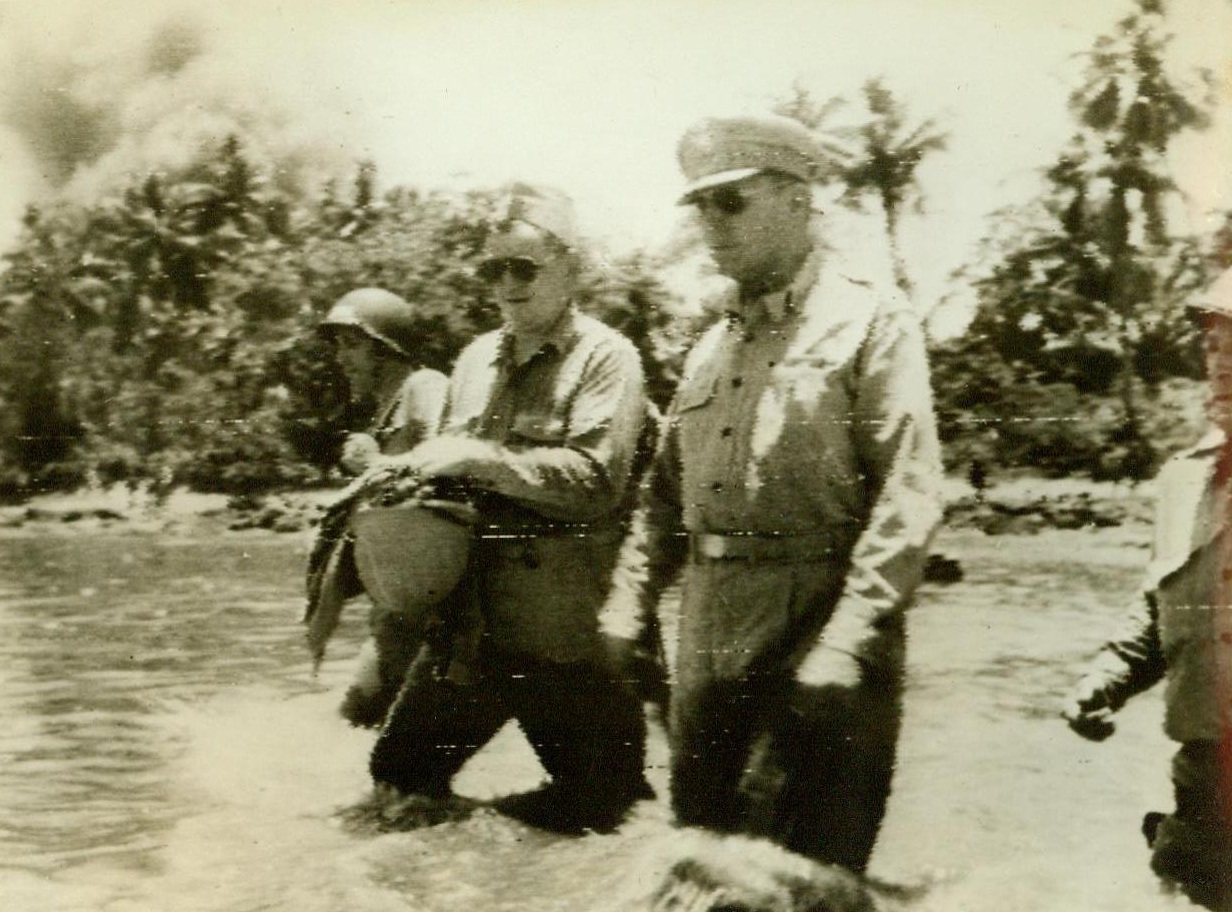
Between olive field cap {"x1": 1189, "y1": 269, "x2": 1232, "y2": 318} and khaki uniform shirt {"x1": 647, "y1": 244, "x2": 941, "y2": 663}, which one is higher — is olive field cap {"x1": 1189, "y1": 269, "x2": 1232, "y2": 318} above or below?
above

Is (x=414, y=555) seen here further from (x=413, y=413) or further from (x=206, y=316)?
(x=206, y=316)

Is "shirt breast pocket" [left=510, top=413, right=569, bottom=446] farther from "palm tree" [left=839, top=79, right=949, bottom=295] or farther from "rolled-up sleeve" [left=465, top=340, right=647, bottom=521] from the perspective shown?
"palm tree" [left=839, top=79, right=949, bottom=295]

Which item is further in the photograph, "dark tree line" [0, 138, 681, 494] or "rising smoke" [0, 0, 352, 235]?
"rising smoke" [0, 0, 352, 235]

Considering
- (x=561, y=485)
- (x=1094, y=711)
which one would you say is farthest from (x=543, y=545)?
(x=1094, y=711)

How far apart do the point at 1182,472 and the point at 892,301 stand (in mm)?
771

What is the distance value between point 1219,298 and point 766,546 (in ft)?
3.93

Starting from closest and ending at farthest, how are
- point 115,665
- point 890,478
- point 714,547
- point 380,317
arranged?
point 890,478 < point 714,547 < point 380,317 < point 115,665

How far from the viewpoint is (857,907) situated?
9.31ft

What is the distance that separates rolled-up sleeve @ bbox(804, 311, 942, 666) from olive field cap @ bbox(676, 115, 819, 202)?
0.41 meters

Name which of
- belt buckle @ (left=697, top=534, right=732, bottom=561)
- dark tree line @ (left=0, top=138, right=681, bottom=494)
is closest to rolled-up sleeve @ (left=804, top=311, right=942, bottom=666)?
belt buckle @ (left=697, top=534, right=732, bottom=561)

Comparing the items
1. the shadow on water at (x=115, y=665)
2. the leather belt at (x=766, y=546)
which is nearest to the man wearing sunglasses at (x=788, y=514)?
the leather belt at (x=766, y=546)

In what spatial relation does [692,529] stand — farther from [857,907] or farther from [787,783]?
[857,907]

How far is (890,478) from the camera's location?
2.71 meters

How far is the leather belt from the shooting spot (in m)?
2.77
